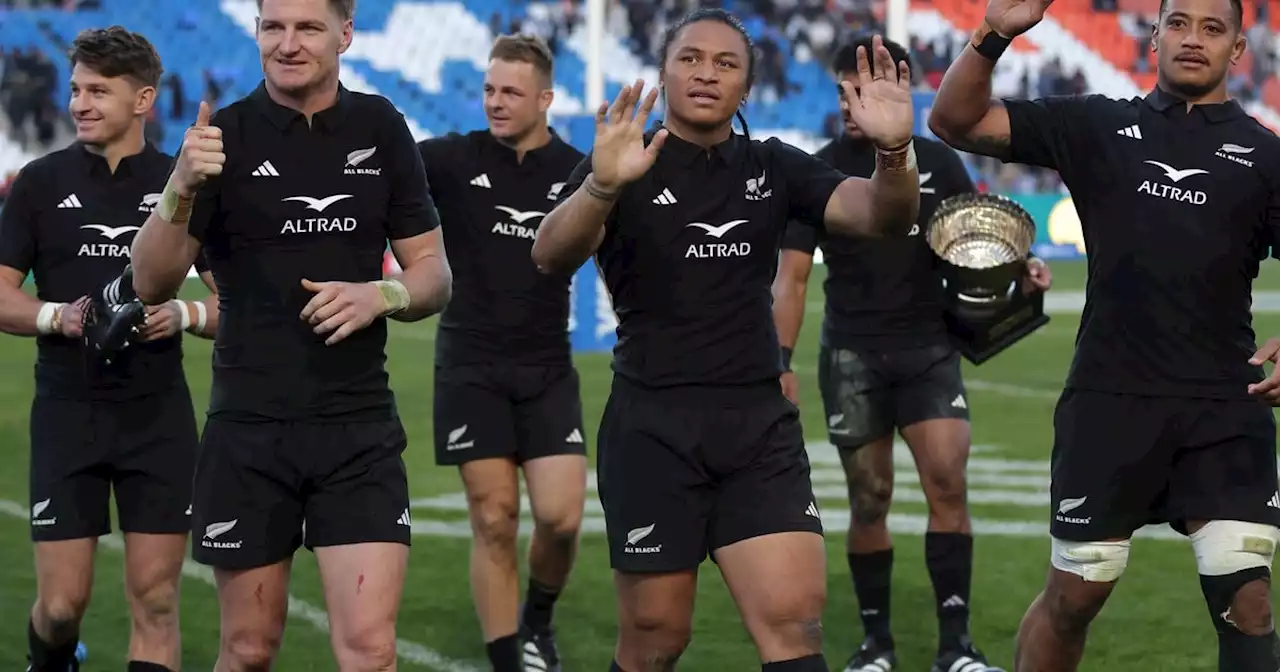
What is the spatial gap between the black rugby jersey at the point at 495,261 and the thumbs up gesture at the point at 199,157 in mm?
2524

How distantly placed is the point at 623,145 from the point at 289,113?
89 cm

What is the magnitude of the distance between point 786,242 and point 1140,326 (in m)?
2.04

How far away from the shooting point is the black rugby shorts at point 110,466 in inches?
225

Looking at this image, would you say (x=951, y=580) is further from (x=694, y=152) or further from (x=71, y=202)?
(x=71, y=202)

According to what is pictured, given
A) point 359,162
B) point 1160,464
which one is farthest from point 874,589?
point 359,162

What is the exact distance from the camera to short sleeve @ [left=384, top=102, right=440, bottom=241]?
187 inches

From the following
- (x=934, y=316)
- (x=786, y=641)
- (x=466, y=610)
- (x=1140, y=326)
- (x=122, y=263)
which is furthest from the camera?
(x=466, y=610)

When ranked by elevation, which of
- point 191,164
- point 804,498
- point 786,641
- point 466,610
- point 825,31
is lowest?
point 466,610

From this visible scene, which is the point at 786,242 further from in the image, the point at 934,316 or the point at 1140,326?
the point at 1140,326

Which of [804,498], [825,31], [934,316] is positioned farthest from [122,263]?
[825,31]

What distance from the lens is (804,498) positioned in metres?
4.75

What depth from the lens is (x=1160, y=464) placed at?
4973 millimetres

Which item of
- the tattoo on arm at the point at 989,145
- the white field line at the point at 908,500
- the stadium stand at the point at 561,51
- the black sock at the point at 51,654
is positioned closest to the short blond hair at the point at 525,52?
the tattoo on arm at the point at 989,145

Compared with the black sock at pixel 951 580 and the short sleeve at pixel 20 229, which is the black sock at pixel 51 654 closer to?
the short sleeve at pixel 20 229
